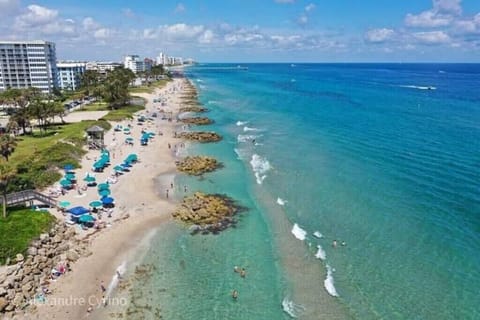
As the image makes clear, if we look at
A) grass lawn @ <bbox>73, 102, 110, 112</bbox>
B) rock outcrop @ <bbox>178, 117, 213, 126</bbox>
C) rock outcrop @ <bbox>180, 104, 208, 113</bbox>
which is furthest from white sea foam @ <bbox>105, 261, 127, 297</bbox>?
rock outcrop @ <bbox>180, 104, 208, 113</bbox>

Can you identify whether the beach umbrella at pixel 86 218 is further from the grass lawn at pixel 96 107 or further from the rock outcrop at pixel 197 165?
the grass lawn at pixel 96 107

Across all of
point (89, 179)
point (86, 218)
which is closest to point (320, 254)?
point (86, 218)

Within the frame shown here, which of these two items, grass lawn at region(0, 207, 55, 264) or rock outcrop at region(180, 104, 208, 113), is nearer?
grass lawn at region(0, 207, 55, 264)

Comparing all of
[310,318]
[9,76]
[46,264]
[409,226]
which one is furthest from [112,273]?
[9,76]

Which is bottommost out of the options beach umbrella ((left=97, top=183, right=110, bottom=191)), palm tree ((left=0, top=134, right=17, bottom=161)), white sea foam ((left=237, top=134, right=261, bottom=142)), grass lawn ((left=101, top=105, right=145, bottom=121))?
beach umbrella ((left=97, top=183, right=110, bottom=191))

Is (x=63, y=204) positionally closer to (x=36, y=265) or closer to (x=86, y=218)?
(x=86, y=218)

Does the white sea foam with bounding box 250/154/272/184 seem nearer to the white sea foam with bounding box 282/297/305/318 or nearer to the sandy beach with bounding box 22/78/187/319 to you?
the sandy beach with bounding box 22/78/187/319

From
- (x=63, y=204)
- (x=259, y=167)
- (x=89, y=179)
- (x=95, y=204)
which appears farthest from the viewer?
(x=259, y=167)
